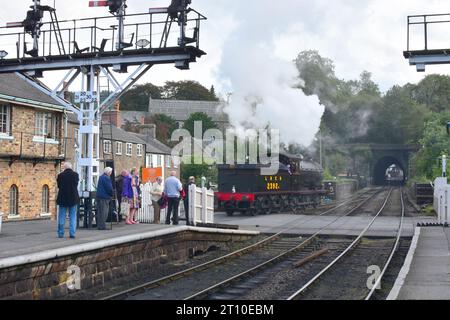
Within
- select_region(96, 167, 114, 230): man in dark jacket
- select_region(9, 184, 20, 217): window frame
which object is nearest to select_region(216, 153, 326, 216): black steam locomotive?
select_region(9, 184, 20, 217): window frame

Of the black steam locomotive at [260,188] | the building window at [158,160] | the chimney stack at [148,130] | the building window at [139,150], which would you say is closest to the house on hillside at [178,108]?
the chimney stack at [148,130]

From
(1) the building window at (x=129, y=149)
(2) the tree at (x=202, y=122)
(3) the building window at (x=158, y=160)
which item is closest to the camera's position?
(1) the building window at (x=129, y=149)

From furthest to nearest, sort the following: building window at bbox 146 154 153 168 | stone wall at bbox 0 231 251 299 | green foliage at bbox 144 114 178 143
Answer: green foliage at bbox 144 114 178 143 → building window at bbox 146 154 153 168 → stone wall at bbox 0 231 251 299

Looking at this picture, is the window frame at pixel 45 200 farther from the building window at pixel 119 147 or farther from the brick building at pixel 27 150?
the building window at pixel 119 147

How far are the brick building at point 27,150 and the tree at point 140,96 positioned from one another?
64837 millimetres

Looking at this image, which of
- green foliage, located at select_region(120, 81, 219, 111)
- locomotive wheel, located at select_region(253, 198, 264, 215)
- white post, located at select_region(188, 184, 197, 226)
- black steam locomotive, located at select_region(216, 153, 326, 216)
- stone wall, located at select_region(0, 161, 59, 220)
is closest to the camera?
white post, located at select_region(188, 184, 197, 226)

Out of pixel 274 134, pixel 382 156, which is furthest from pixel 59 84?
pixel 382 156

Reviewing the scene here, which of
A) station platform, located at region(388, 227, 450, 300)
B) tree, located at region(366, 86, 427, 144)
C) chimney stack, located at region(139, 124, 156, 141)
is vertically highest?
tree, located at region(366, 86, 427, 144)

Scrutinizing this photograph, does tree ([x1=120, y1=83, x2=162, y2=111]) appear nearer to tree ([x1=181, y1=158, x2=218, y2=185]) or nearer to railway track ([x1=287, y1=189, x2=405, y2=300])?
tree ([x1=181, y1=158, x2=218, y2=185])

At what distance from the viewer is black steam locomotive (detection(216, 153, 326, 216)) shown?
27.4 metres

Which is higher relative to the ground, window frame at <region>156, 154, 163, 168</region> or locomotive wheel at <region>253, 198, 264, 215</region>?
window frame at <region>156, 154, 163, 168</region>

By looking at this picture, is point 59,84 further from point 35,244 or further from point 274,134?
point 274,134

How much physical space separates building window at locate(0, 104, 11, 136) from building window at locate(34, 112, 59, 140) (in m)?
1.34

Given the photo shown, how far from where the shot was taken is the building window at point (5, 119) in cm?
1870
